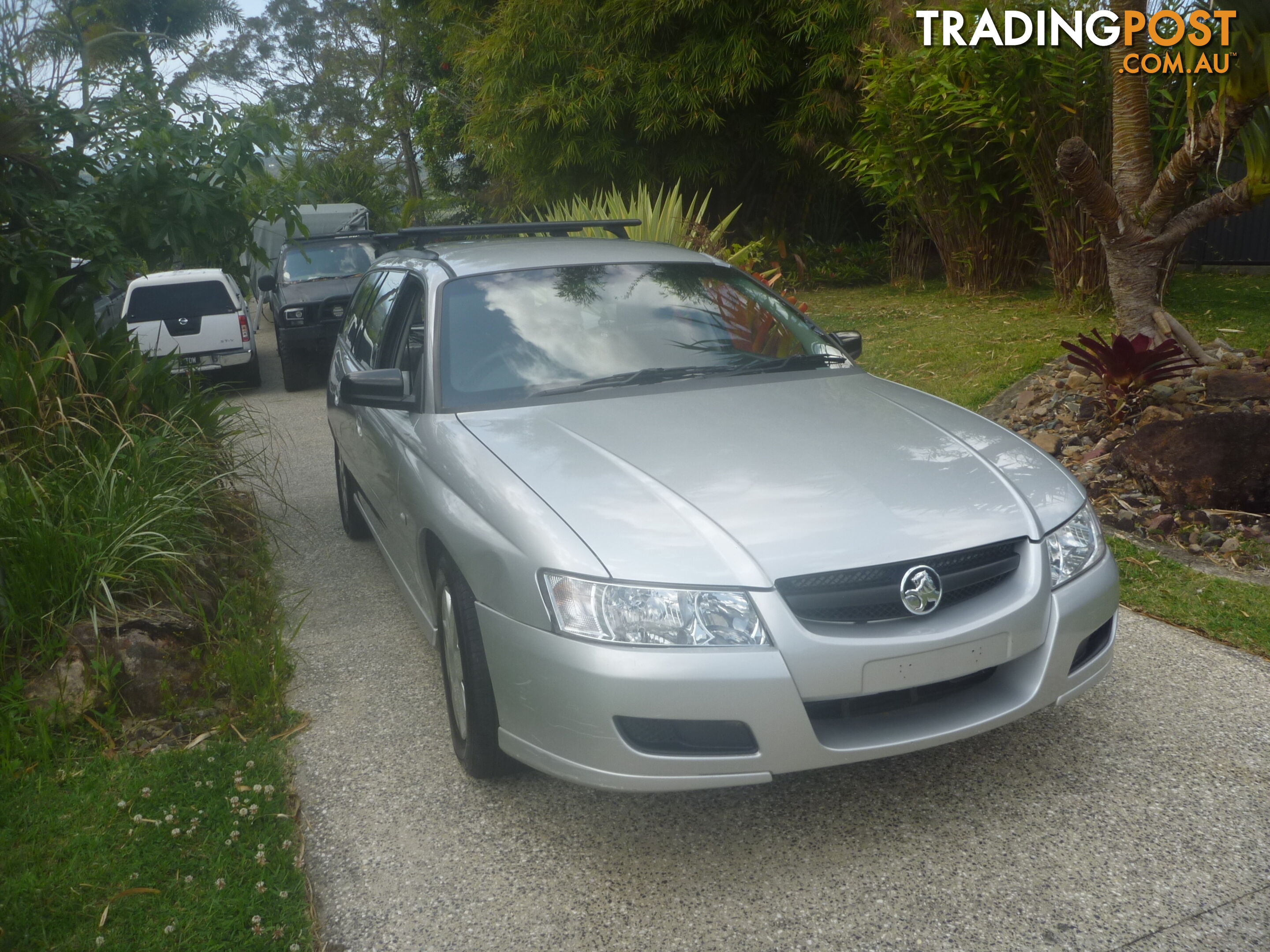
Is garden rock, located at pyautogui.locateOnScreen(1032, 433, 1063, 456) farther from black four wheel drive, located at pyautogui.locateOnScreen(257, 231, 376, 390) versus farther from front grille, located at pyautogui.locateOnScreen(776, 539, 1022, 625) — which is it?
black four wheel drive, located at pyautogui.locateOnScreen(257, 231, 376, 390)

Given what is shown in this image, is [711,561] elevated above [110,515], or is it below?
above

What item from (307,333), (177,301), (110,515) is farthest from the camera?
(177,301)

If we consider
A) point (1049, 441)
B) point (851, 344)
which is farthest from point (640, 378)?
point (1049, 441)

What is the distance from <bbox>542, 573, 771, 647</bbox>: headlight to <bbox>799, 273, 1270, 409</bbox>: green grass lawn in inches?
212

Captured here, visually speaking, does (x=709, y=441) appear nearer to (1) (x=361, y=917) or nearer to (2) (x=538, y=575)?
(2) (x=538, y=575)

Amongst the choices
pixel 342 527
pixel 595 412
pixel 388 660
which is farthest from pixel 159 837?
pixel 342 527

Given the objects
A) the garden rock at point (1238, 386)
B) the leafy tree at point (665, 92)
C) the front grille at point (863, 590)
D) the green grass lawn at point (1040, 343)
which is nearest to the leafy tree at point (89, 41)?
the front grille at point (863, 590)

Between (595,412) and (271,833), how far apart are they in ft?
5.24

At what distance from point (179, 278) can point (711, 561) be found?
485 inches

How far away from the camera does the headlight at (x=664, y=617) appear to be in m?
2.56

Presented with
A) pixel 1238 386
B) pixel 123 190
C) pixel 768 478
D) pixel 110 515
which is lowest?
pixel 1238 386

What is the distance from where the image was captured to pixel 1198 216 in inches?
304

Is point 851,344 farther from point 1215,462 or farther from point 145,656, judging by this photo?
point 145,656

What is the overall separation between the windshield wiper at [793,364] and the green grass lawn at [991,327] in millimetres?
3607
